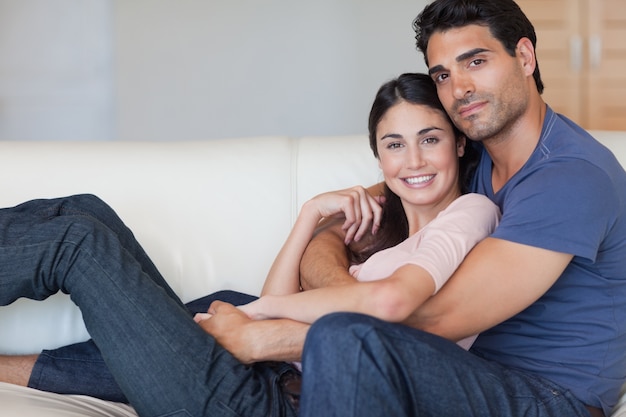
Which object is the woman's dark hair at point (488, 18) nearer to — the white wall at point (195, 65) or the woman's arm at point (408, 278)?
the woman's arm at point (408, 278)

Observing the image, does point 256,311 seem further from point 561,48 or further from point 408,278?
point 561,48

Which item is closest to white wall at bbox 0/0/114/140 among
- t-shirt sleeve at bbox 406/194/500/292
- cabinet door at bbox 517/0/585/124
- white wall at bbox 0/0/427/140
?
white wall at bbox 0/0/427/140

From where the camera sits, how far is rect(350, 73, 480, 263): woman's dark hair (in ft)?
6.15

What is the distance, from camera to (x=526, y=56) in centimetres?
185

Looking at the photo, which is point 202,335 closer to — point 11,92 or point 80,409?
point 80,409

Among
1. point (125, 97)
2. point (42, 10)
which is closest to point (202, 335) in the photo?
point (125, 97)

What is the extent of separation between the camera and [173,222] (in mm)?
2143

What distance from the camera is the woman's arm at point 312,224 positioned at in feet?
6.33

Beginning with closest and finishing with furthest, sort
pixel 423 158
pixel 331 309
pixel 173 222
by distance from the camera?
pixel 331 309
pixel 423 158
pixel 173 222

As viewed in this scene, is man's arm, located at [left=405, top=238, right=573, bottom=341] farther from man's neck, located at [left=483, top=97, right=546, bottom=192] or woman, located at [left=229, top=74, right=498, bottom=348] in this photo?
man's neck, located at [left=483, top=97, right=546, bottom=192]

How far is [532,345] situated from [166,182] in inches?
40.7

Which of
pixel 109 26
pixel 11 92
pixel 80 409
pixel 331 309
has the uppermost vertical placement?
pixel 109 26

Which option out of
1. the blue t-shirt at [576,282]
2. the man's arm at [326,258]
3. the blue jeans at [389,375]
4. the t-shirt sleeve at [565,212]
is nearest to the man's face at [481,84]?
the blue t-shirt at [576,282]

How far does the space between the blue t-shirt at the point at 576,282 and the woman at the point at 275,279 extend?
0.51ft
